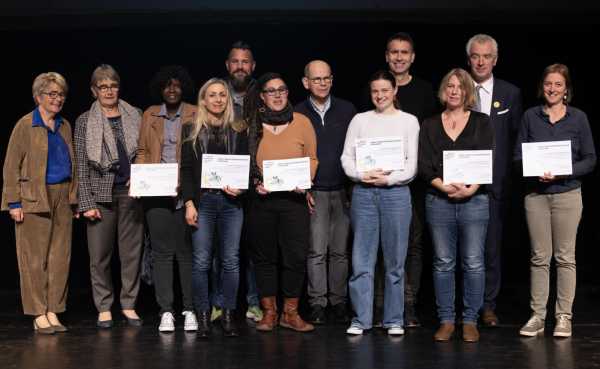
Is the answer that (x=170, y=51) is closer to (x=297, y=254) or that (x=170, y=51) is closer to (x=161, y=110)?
(x=161, y=110)

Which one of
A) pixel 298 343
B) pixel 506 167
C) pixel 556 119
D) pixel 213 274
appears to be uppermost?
pixel 556 119

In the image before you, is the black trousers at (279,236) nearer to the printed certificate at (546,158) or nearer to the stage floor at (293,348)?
the stage floor at (293,348)

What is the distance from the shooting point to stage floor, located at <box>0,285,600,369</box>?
9.80 feet

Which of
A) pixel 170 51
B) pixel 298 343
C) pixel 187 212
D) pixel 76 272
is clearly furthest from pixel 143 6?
pixel 298 343

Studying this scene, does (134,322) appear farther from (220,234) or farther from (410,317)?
(410,317)

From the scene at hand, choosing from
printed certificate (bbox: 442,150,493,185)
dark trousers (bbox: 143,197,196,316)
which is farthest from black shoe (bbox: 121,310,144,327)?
printed certificate (bbox: 442,150,493,185)

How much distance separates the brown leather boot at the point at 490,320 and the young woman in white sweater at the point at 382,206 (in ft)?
2.10

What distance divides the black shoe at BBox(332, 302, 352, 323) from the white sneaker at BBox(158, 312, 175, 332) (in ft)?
3.76

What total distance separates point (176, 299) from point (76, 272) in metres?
1.17

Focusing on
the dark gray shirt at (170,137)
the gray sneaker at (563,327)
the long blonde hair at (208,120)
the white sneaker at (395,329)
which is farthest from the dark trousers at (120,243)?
the gray sneaker at (563,327)

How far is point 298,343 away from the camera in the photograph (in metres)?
3.31

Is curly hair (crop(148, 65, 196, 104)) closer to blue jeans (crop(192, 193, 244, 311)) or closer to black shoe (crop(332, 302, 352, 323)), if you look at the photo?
blue jeans (crop(192, 193, 244, 311))

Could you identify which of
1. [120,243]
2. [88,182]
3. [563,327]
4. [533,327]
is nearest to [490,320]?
[533,327]

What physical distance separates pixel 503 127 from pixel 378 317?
5.16 ft
